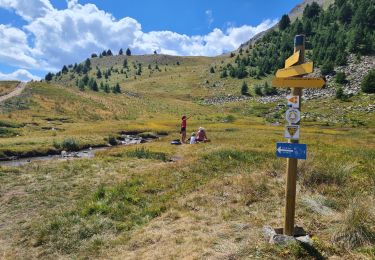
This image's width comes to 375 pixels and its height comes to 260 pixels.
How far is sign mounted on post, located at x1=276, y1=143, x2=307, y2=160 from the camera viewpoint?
8.36 m

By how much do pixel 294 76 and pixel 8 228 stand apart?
10.5 m

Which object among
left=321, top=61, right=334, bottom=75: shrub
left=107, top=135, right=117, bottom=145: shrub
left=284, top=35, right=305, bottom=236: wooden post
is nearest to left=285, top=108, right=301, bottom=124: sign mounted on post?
left=284, top=35, right=305, bottom=236: wooden post

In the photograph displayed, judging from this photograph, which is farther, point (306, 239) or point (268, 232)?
point (268, 232)

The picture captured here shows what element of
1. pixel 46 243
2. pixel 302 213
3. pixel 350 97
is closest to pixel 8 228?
pixel 46 243

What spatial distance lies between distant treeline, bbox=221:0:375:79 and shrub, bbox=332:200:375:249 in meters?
105

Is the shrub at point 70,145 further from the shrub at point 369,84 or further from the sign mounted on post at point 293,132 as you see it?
the shrub at point 369,84

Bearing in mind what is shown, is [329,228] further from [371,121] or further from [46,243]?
[371,121]

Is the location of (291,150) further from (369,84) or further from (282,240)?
(369,84)

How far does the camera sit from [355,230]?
8.50 meters

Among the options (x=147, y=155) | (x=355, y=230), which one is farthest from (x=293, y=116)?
(x=147, y=155)

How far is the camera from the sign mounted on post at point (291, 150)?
8359mm

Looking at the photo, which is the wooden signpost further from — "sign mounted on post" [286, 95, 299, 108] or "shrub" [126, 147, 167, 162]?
"shrub" [126, 147, 167, 162]

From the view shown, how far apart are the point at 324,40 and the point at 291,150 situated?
4962 inches

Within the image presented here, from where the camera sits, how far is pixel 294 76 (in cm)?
892
